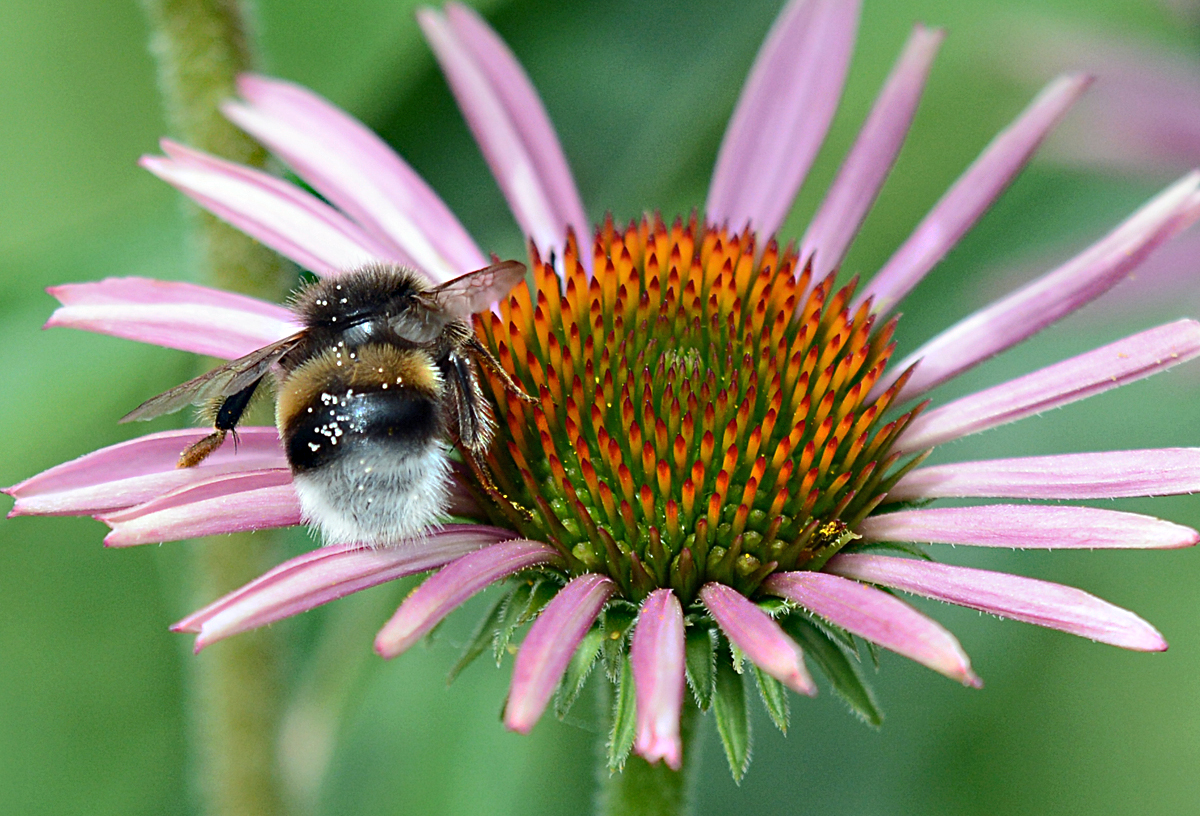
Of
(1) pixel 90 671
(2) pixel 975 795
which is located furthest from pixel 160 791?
(2) pixel 975 795

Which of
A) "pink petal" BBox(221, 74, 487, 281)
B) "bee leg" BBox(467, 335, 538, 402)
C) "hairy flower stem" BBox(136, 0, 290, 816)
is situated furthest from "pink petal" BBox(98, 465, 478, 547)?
"pink petal" BBox(221, 74, 487, 281)

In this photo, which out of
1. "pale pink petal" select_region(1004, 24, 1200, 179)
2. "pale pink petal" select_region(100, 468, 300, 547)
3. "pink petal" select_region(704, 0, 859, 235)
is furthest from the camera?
"pale pink petal" select_region(1004, 24, 1200, 179)

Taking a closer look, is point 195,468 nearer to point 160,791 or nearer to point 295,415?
point 295,415

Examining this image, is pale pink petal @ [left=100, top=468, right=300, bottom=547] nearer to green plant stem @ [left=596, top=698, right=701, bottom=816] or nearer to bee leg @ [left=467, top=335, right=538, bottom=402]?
bee leg @ [left=467, top=335, right=538, bottom=402]

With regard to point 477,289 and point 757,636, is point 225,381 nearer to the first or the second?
point 477,289

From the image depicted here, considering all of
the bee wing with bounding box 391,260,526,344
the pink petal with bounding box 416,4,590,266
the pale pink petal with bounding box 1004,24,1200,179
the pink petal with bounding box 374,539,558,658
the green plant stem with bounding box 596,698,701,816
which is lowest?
the green plant stem with bounding box 596,698,701,816

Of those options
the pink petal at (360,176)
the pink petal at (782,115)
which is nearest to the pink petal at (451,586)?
the pink petal at (360,176)

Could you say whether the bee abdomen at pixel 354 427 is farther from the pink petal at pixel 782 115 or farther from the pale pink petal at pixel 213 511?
the pink petal at pixel 782 115
